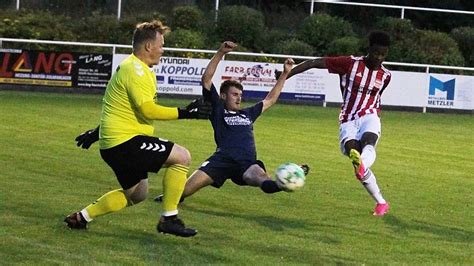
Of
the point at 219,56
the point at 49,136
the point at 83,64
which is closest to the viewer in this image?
the point at 219,56

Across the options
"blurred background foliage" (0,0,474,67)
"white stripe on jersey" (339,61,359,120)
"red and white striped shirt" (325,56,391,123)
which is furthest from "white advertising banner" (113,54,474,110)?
"red and white striped shirt" (325,56,391,123)

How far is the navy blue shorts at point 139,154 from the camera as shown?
9758mm

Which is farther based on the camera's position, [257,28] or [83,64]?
[257,28]

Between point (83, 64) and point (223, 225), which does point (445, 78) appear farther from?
point (223, 225)

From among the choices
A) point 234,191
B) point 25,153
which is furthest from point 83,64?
point 234,191

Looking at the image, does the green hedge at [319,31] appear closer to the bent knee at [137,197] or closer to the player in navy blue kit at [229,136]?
the player in navy blue kit at [229,136]

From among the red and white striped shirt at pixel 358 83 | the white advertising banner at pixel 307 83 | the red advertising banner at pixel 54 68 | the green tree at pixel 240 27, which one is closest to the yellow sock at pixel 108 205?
the red and white striped shirt at pixel 358 83

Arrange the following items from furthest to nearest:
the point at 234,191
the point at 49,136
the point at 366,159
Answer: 1. the point at 49,136
2. the point at 234,191
3. the point at 366,159

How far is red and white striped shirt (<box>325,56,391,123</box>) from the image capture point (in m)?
12.6

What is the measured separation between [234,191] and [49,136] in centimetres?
638

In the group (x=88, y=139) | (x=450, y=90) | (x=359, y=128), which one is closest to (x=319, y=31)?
(x=450, y=90)

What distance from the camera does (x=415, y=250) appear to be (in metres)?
10.2

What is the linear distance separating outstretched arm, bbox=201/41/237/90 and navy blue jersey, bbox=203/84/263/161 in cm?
10

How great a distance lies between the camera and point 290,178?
34.2 ft
